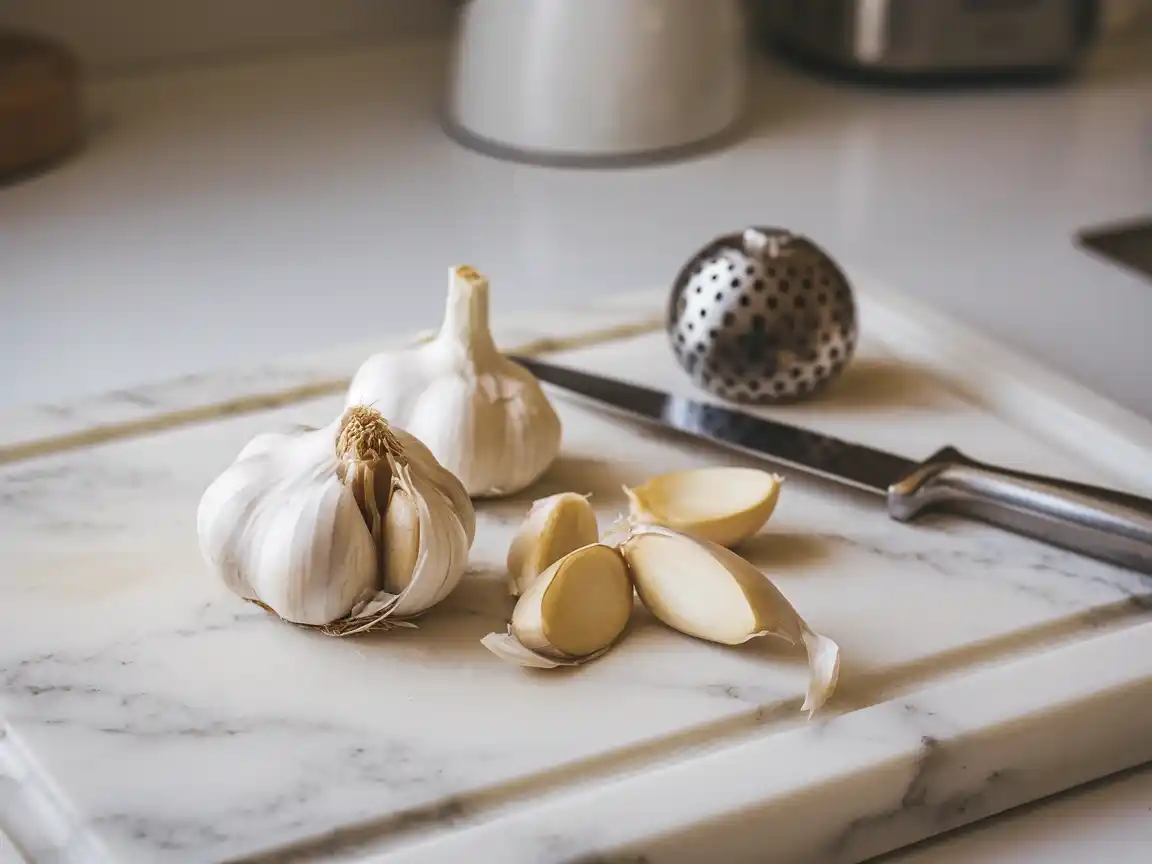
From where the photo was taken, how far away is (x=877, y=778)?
0.68 m

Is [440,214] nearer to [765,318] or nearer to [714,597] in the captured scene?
[765,318]

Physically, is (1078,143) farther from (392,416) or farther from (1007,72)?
(392,416)

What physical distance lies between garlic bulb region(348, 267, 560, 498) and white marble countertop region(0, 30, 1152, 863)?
11.1 inches

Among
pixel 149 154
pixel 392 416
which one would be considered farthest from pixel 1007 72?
pixel 392 416

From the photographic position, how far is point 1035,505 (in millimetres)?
831

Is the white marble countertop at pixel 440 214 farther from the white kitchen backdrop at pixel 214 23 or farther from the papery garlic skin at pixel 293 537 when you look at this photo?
the papery garlic skin at pixel 293 537

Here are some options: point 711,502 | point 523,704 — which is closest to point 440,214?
point 711,502

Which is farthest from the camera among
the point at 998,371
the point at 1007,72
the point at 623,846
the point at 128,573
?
the point at 1007,72

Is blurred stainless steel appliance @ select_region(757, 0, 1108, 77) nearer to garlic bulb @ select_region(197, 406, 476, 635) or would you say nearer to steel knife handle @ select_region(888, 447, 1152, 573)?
steel knife handle @ select_region(888, 447, 1152, 573)

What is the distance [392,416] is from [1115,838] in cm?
42

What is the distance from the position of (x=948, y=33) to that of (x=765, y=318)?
2.39 ft

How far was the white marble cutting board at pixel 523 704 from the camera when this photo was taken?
0.65 m

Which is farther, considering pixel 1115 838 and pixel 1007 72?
pixel 1007 72

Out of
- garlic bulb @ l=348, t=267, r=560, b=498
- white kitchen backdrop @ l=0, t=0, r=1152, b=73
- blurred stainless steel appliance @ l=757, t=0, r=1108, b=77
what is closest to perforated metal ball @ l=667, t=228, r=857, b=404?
garlic bulb @ l=348, t=267, r=560, b=498
